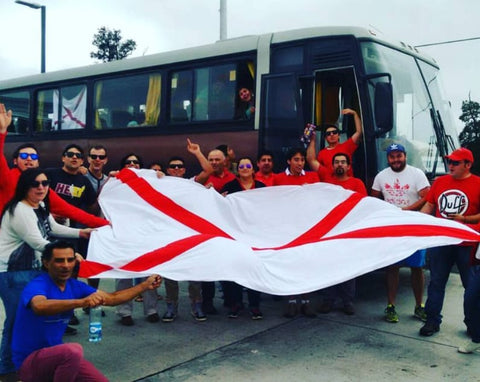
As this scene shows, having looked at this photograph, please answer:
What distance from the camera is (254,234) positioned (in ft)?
18.8

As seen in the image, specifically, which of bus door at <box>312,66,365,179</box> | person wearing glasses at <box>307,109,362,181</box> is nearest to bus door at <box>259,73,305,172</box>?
bus door at <box>312,66,365,179</box>

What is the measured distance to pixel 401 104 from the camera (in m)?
7.43

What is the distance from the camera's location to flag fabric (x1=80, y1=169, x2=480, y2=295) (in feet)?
14.9

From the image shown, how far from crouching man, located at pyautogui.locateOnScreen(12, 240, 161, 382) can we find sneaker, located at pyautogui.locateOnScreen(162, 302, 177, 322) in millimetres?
2209

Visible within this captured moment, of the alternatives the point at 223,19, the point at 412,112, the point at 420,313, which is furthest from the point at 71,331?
the point at 223,19

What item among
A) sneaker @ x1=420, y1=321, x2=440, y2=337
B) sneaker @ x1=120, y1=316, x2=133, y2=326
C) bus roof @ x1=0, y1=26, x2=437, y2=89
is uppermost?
bus roof @ x1=0, y1=26, x2=437, y2=89

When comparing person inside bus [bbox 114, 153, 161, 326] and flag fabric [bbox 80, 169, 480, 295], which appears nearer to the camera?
flag fabric [bbox 80, 169, 480, 295]

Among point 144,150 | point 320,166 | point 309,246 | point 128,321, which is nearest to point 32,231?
point 128,321

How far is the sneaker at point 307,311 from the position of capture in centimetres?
603

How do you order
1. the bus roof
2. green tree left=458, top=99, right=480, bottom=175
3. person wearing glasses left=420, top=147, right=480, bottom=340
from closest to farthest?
1. person wearing glasses left=420, top=147, right=480, bottom=340
2. the bus roof
3. green tree left=458, top=99, right=480, bottom=175

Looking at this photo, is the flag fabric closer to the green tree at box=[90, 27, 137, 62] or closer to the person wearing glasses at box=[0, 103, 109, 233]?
the person wearing glasses at box=[0, 103, 109, 233]

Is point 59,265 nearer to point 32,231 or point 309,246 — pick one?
point 32,231

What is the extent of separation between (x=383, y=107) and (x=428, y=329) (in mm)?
2844

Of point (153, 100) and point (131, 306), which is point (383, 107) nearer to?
point (131, 306)
